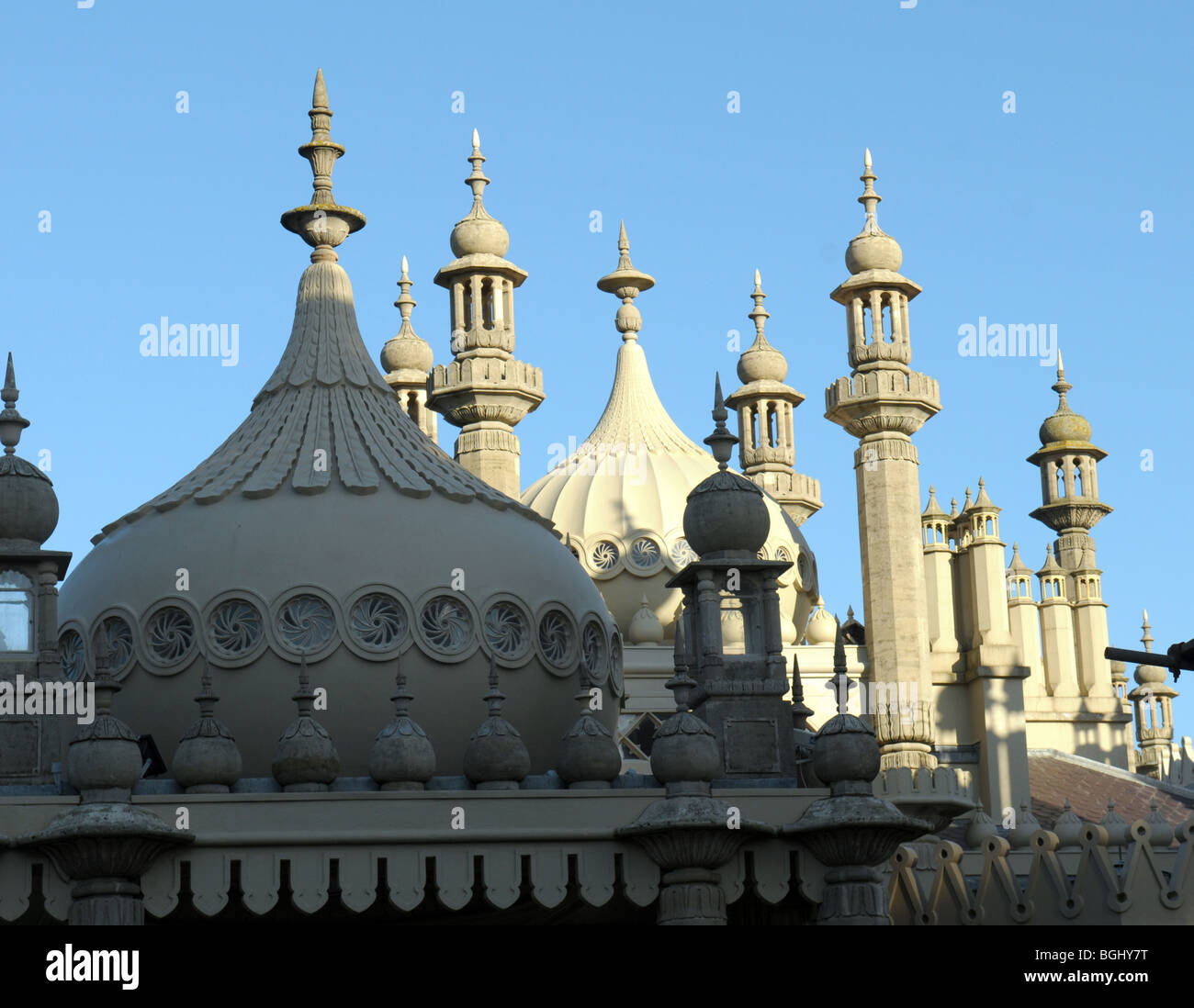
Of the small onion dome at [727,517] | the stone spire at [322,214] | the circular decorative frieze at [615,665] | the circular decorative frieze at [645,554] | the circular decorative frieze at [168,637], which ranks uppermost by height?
the stone spire at [322,214]

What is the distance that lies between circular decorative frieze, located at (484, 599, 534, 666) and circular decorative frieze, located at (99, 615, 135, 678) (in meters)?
4.00

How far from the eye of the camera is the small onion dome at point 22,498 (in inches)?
886

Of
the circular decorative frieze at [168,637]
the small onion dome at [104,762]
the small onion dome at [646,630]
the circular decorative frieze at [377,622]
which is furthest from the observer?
the small onion dome at [646,630]

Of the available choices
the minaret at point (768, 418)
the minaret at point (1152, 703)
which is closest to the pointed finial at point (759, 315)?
the minaret at point (768, 418)

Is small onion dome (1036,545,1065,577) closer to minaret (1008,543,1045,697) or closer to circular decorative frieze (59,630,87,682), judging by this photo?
minaret (1008,543,1045,697)

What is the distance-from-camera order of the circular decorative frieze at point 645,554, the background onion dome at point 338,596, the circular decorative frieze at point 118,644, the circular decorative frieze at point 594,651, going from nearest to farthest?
the background onion dome at point 338,596, the circular decorative frieze at point 118,644, the circular decorative frieze at point 594,651, the circular decorative frieze at point 645,554

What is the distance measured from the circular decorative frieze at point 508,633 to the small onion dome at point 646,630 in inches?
593

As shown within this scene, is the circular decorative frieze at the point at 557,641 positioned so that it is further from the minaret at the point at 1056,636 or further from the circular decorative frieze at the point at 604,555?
the minaret at the point at 1056,636

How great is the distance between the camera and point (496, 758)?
21.8 m

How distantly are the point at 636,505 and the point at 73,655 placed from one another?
18372 millimetres

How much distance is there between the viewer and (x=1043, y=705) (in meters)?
52.5
